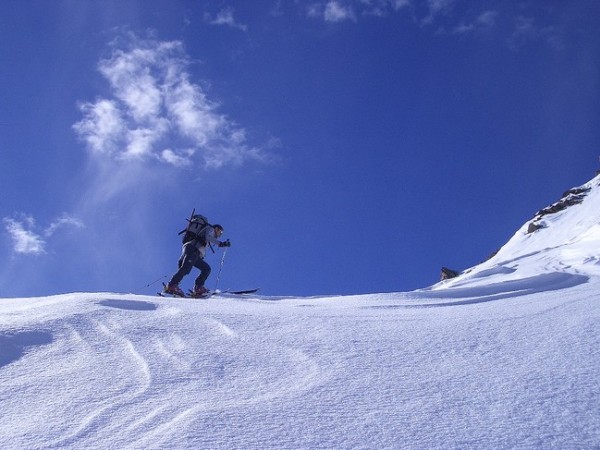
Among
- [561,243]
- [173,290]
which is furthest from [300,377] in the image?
[561,243]

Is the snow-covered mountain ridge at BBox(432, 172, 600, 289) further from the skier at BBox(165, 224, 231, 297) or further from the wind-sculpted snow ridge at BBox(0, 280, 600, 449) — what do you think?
the skier at BBox(165, 224, 231, 297)

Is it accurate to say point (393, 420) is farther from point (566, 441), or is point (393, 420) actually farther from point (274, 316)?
point (274, 316)

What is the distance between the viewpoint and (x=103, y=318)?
463cm

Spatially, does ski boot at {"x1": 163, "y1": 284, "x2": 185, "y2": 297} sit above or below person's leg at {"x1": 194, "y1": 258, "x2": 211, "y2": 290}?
below

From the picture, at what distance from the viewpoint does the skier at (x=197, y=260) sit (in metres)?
10.4

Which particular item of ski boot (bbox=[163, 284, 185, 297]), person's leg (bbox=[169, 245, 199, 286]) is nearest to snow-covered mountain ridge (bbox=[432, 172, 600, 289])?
person's leg (bbox=[169, 245, 199, 286])

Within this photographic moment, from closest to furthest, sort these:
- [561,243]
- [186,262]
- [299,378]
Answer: [299,378]
[186,262]
[561,243]

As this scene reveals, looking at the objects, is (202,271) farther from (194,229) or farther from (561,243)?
(561,243)

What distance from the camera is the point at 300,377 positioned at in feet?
10.9

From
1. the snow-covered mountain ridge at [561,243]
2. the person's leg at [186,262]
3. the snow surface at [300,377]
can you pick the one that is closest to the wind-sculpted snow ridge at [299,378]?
the snow surface at [300,377]

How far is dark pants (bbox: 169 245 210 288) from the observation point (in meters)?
10.5

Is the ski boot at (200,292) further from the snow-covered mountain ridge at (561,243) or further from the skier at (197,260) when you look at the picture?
the snow-covered mountain ridge at (561,243)

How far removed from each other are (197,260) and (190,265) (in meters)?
0.18

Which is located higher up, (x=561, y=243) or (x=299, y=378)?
(x=561, y=243)
